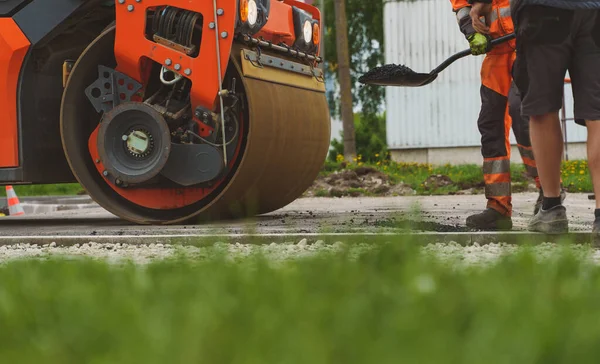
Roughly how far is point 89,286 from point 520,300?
1154mm

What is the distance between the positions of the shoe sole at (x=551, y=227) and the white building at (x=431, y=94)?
17377 millimetres

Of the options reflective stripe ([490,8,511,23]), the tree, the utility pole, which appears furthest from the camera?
the tree

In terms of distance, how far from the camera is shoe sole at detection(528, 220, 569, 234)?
16.5 ft

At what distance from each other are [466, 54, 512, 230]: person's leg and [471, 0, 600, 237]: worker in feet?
2.40

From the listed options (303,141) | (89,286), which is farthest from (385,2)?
(89,286)

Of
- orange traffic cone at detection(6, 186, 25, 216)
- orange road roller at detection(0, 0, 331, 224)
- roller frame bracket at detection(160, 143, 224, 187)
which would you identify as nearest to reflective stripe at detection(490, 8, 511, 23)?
orange road roller at detection(0, 0, 331, 224)

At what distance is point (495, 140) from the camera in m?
5.89

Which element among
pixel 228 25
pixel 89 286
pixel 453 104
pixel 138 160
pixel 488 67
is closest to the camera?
pixel 89 286

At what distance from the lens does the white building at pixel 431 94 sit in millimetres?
22500

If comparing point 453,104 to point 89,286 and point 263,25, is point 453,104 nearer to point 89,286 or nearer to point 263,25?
point 263,25

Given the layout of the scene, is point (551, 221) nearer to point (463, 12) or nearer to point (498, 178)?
point (498, 178)

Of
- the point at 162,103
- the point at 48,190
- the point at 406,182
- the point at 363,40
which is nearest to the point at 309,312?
the point at 162,103

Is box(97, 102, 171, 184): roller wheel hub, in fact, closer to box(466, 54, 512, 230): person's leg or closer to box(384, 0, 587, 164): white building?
box(466, 54, 512, 230): person's leg

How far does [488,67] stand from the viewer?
5891 millimetres
